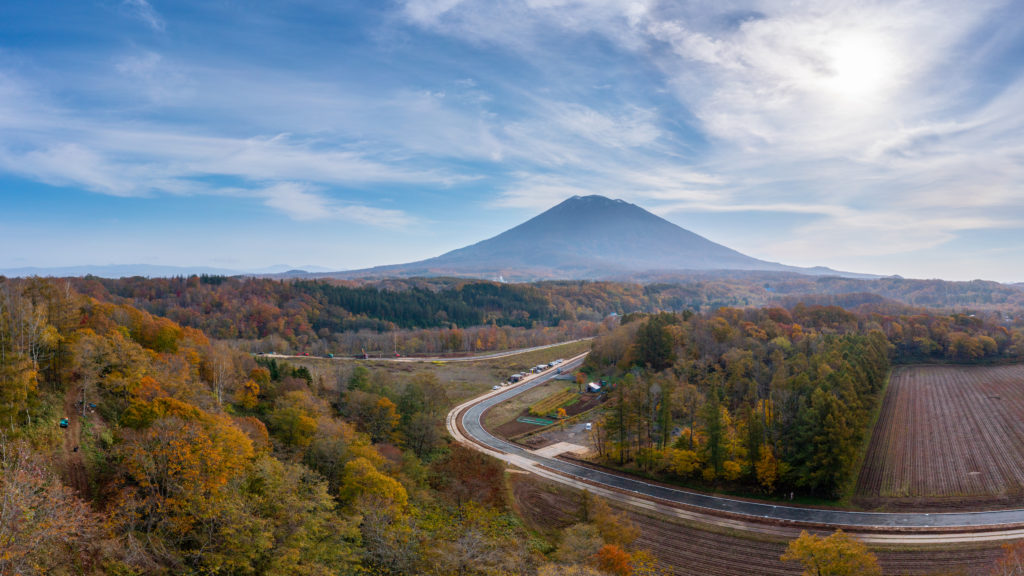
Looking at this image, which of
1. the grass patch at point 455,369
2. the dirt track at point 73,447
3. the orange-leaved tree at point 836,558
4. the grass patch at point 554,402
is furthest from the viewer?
the grass patch at point 455,369

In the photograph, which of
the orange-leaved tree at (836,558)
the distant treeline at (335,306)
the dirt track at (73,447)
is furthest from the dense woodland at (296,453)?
the distant treeline at (335,306)

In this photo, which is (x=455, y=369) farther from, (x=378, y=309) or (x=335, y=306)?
(x=335, y=306)

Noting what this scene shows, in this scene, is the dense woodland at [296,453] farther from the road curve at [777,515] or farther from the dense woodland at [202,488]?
the road curve at [777,515]

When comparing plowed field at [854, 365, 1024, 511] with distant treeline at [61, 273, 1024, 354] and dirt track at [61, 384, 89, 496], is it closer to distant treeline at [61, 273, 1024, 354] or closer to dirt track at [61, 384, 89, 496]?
dirt track at [61, 384, 89, 496]

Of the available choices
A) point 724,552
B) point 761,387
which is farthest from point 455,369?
point 724,552

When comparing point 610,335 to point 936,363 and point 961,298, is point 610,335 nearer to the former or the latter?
point 936,363

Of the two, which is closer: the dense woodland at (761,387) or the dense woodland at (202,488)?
the dense woodland at (202,488)
